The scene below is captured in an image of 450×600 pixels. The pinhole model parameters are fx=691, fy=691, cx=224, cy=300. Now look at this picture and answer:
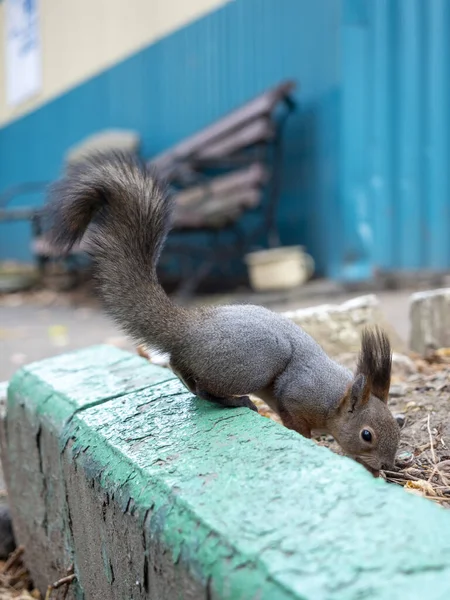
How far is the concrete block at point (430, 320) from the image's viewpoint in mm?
3514

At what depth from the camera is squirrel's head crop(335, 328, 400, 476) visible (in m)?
2.02

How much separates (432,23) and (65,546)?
5.38 metres

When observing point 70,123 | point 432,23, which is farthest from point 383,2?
point 70,123

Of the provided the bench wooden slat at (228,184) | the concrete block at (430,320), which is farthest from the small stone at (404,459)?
the bench wooden slat at (228,184)

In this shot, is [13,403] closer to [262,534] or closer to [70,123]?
[262,534]

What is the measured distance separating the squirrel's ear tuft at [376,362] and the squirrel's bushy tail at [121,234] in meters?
0.55

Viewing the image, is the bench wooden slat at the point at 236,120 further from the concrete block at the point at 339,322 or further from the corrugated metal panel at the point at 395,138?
the concrete block at the point at 339,322

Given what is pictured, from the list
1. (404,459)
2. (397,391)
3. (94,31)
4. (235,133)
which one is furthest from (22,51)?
(404,459)

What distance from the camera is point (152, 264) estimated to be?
6.91 feet

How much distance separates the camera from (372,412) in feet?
6.77

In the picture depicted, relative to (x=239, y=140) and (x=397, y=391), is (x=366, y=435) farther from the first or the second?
(x=239, y=140)

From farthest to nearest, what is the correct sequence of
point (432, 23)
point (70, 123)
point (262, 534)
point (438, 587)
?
1. point (70, 123)
2. point (432, 23)
3. point (262, 534)
4. point (438, 587)

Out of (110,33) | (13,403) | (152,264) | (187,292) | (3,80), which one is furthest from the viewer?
A: (3,80)

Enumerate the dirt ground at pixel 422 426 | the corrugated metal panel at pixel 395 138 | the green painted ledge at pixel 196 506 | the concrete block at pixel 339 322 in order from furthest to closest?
the corrugated metal panel at pixel 395 138
the concrete block at pixel 339 322
the dirt ground at pixel 422 426
the green painted ledge at pixel 196 506
